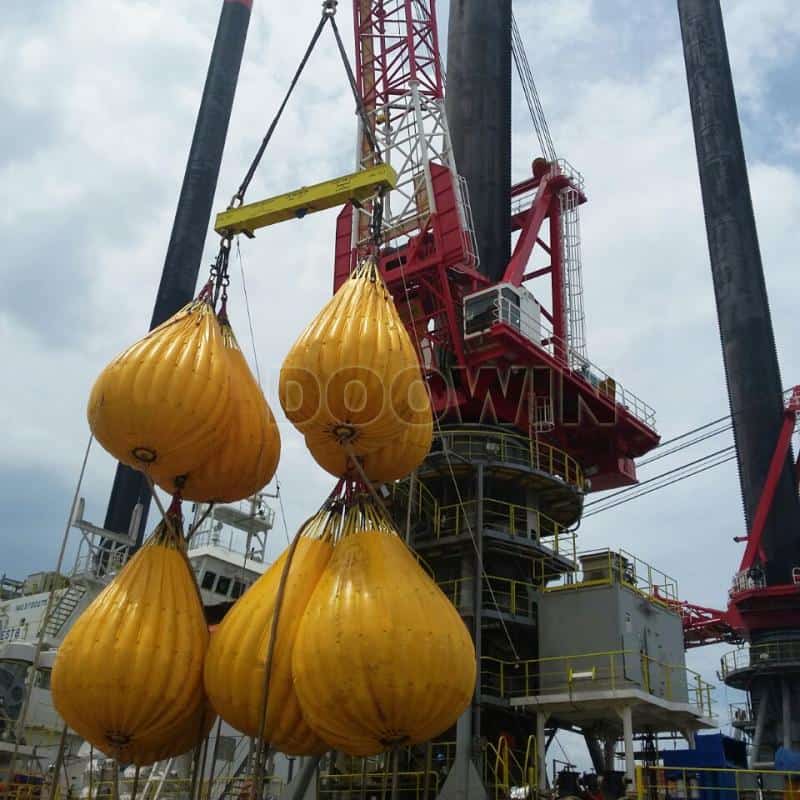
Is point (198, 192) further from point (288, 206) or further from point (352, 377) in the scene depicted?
point (352, 377)

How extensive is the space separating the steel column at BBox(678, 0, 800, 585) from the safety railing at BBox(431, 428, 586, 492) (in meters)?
19.7

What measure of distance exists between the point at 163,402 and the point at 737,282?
40428mm

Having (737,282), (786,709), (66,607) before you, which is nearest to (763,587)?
(786,709)

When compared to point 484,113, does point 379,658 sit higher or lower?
lower

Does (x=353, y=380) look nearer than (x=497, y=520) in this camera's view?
Yes

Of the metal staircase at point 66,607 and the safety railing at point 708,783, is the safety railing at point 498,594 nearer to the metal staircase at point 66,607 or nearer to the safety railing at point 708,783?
the safety railing at point 708,783

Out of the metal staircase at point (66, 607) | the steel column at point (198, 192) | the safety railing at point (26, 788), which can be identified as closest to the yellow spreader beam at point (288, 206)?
the safety railing at point (26, 788)

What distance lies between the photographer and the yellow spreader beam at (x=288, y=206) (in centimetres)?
1734

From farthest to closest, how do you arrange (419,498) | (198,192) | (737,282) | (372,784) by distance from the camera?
1. (198,192)
2. (737,282)
3. (419,498)
4. (372,784)

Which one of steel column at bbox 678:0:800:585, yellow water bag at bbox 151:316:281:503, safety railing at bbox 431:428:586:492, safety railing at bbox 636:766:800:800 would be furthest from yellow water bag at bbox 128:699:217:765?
steel column at bbox 678:0:800:585

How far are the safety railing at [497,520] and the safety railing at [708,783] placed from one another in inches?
306

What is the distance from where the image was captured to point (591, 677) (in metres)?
21.5

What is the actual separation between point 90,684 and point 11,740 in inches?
740

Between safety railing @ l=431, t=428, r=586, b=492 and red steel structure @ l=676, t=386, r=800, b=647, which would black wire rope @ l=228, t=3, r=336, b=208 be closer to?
safety railing @ l=431, t=428, r=586, b=492
